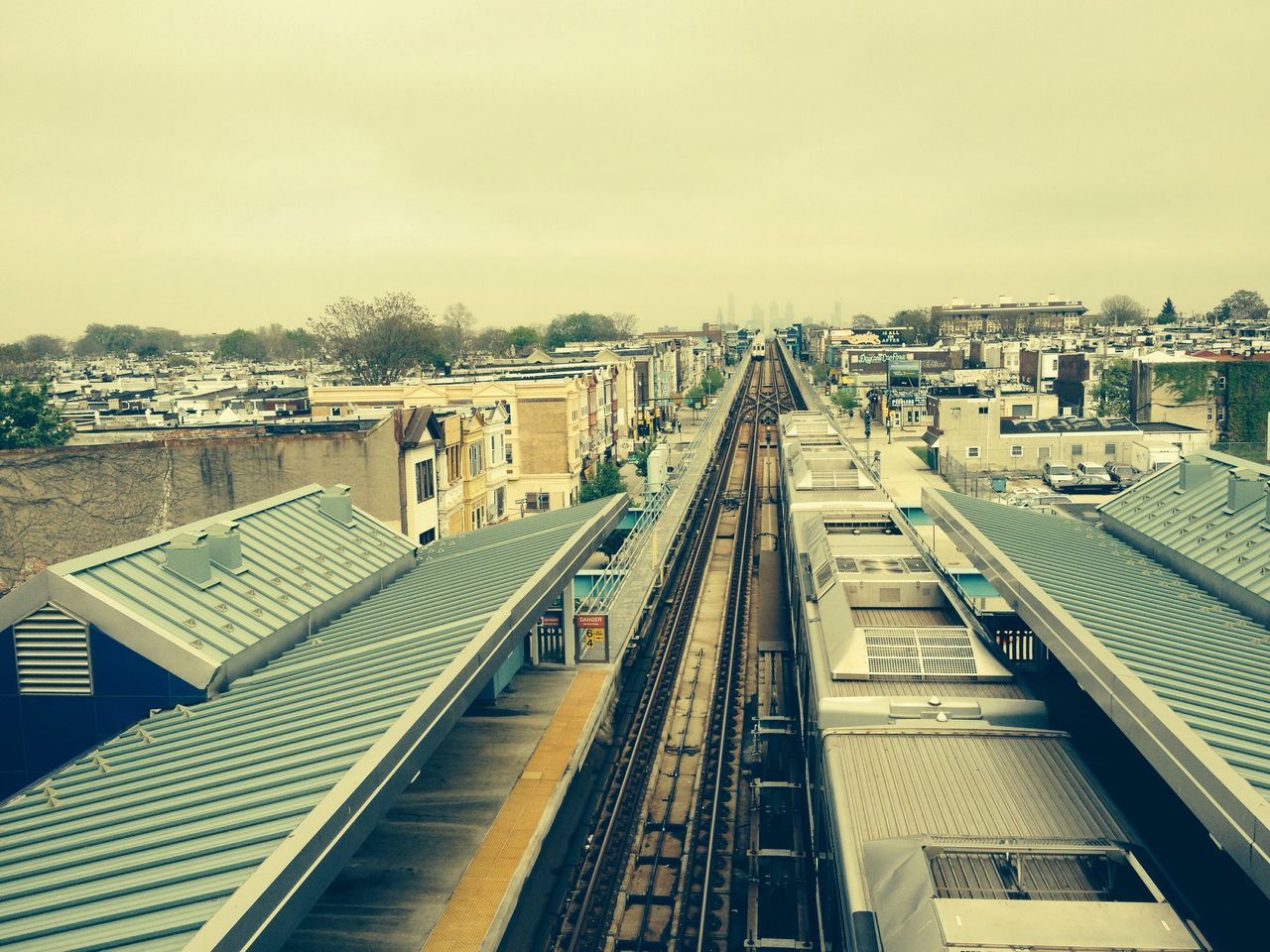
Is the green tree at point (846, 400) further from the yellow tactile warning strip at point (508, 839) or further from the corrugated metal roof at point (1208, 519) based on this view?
the yellow tactile warning strip at point (508, 839)

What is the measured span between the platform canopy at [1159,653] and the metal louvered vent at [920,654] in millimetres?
1137

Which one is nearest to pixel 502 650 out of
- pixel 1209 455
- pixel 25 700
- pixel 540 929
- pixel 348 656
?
pixel 348 656

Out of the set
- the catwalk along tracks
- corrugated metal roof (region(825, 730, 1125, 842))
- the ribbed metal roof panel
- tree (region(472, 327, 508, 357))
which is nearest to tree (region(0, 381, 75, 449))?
the ribbed metal roof panel

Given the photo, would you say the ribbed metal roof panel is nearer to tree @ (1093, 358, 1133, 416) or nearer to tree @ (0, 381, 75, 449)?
tree @ (0, 381, 75, 449)

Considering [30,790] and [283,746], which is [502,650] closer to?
[283,746]

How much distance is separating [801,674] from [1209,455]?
11.5 m

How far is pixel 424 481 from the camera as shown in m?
34.6

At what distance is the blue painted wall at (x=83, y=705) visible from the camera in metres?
14.6

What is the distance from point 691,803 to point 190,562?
10672mm

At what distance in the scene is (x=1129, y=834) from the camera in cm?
984

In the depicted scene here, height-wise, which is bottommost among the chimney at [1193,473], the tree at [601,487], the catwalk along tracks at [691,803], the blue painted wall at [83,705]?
the catwalk along tracks at [691,803]

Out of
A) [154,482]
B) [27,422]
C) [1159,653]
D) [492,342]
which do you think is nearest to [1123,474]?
[1159,653]

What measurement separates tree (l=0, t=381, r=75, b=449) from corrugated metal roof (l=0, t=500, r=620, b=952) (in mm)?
32109

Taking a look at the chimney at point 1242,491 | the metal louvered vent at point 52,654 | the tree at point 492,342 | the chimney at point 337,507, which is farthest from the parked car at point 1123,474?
the tree at point 492,342
